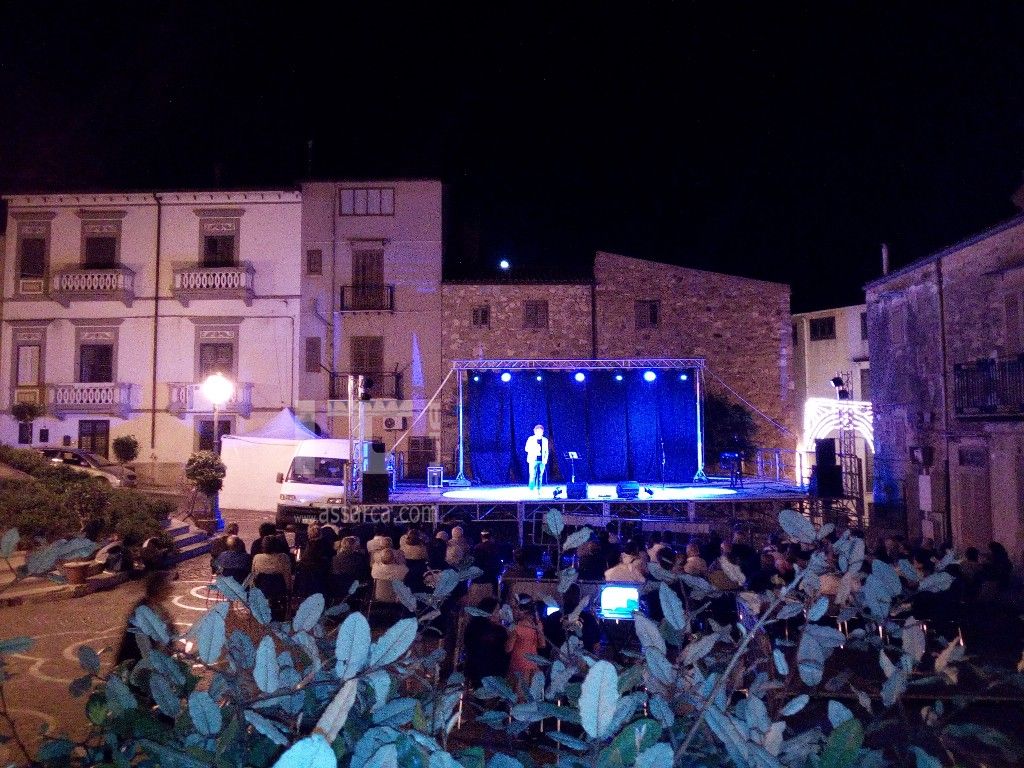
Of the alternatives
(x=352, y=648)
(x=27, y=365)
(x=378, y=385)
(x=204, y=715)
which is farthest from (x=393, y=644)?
(x=27, y=365)

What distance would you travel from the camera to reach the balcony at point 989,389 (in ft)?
42.0

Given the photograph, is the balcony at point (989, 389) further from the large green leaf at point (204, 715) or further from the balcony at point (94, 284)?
the balcony at point (94, 284)

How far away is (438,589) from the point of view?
7.23ft

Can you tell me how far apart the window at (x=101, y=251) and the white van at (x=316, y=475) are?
475 inches

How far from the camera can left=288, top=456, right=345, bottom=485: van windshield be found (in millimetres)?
18125

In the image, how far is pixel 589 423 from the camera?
75.2 feet

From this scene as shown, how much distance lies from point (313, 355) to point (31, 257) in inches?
408

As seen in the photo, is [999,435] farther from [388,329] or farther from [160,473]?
[160,473]

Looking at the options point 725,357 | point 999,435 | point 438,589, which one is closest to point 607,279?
point 725,357

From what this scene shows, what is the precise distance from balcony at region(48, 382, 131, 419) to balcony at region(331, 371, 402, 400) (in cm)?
689

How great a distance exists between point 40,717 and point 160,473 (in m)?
19.5

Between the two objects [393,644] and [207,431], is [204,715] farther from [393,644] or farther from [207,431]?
[207,431]

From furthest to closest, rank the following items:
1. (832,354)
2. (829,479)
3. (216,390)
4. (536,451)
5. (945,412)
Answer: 1. (832,354)
2. (216,390)
3. (536,451)
4. (829,479)
5. (945,412)

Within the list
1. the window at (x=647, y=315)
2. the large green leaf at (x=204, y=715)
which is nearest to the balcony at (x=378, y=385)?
the window at (x=647, y=315)
